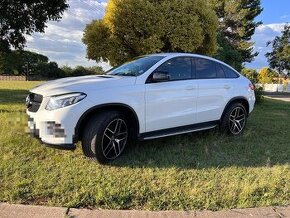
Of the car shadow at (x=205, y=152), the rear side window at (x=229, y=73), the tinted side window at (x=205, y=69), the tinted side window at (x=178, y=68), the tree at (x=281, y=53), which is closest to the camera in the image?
the car shadow at (x=205, y=152)

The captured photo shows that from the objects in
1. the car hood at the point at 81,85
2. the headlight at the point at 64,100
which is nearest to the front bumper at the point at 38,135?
the headlight at the point at 64,100

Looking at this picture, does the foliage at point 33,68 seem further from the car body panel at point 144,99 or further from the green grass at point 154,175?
the green grass at point 154,175

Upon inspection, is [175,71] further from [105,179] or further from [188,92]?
[105,179]

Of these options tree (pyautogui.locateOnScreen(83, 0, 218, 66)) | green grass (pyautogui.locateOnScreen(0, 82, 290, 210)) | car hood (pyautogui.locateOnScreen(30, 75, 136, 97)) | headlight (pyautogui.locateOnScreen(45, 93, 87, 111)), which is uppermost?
tree (pyautogui.locateOnScreen(83, 0, 218, 66))

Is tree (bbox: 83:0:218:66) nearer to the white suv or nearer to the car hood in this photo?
the white suv

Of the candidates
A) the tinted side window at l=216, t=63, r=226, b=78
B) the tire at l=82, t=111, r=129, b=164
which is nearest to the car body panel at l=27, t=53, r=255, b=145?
the tinted side window at l=216, t=63, r=226, b=78

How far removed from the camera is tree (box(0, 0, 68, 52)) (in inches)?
427

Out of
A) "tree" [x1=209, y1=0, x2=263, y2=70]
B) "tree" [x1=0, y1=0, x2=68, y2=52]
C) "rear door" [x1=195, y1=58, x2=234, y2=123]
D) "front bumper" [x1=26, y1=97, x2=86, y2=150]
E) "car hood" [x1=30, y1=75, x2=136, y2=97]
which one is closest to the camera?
"front bumper" [x1=26, y1=97, x2=86, y2=150]

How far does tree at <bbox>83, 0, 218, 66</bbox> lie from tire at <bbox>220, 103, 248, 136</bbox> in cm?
771

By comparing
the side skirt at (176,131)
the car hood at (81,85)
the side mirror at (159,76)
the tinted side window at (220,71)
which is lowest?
the side skirt at (176,131)

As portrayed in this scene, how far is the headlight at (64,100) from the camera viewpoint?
5309mm

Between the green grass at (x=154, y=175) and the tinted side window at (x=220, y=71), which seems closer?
the green grass at (x=154, y=175)

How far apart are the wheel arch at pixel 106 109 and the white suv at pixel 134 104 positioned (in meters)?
0.01

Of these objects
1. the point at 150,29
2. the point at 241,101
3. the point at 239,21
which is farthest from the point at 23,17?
the point at 239,21
